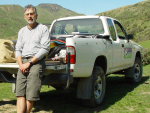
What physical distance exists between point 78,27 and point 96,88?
6.13ft

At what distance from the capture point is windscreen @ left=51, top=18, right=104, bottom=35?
551 centimetres

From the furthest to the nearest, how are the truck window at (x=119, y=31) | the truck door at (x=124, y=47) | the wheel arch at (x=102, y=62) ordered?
the truck window at (x=119, y=31), the truck door at (x=124, y=47), the wheel arch at (x=102, y=62)

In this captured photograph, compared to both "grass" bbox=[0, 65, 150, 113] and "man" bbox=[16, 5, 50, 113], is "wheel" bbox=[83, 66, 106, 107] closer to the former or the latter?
"grass" bbox=[0, 65, 150, 113]

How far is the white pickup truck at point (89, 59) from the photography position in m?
3.73

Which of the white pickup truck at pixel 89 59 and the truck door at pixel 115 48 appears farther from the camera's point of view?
the truck door at pixel 115 48

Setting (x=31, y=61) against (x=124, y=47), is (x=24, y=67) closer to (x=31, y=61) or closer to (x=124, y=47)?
(x=31, y=61)

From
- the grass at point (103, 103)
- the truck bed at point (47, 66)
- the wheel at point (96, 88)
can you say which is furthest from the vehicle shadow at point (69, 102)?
the truck bed at point (47, 66)

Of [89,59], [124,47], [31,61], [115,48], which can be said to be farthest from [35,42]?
[124,47]

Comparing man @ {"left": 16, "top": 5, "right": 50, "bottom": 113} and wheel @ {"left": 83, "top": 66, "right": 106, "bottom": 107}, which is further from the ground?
man @ {"left": 16, "top": 5, "right": 50, "bottom": 113}

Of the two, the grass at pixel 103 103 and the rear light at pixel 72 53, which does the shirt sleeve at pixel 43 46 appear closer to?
the rear light at pixel 72 53

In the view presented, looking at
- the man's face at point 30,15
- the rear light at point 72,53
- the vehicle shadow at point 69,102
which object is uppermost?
the man's face at point 30,15

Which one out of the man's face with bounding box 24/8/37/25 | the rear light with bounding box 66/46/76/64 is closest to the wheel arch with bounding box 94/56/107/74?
the rear light with bounding box 66/46/76/64

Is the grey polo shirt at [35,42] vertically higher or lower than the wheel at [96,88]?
higher

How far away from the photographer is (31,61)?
3168 millimetres
